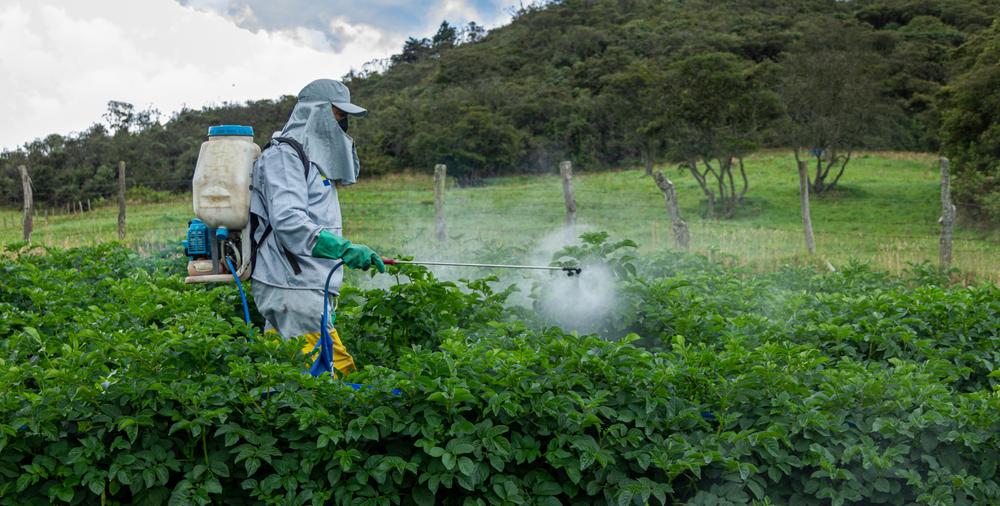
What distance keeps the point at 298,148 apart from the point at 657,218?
2067 centimetres

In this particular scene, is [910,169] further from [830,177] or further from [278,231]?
[278,231]

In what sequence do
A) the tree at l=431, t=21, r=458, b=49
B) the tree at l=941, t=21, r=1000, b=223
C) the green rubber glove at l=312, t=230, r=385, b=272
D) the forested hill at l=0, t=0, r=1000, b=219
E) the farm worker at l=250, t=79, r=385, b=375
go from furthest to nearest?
the tree at l=431, t=21, r=458, b=49, the forested hill at l=0, t=0, r=1000, b=219, the tree at l=941, t=21, r=1000, b=223, the farm worker at l=250, t=79, r=385, b=375, the green rubber glove at l=312, t=230, r=385, b=272

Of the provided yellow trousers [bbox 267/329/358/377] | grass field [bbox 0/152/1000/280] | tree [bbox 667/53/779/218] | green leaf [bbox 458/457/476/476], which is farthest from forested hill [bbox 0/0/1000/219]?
green leaf [bbox 458/457/476/476]

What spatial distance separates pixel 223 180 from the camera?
14.6ft

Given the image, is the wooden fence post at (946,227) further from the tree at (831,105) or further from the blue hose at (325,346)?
the tree at (831,105)

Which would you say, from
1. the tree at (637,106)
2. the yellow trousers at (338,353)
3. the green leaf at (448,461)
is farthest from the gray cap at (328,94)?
the tree at (637,106)

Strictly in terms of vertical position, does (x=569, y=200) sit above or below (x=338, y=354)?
above

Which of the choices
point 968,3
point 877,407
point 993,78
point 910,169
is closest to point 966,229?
point 993,78

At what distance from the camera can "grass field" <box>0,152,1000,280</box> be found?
16.5 meters

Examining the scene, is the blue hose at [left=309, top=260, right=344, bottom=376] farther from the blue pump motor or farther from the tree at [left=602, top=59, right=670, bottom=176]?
the tree at [left=602, top=59, right=670, bottom=176]

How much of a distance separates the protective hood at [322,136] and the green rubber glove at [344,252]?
49 cm

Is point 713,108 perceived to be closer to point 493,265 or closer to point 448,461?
point 493,265

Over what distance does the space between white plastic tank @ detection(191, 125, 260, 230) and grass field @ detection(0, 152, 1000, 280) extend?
4.24m

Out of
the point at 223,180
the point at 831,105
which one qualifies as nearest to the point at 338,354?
the point at 223,180
